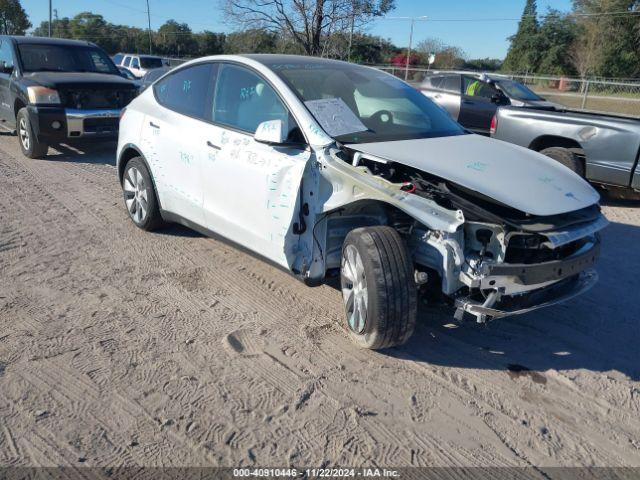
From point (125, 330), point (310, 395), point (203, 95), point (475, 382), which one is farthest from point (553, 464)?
point (203, 95)

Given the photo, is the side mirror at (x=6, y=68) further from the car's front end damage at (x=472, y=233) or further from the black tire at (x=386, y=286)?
the black tire at (x=386, y=286)

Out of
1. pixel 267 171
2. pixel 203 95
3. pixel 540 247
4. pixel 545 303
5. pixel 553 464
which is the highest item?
pixel 203 95

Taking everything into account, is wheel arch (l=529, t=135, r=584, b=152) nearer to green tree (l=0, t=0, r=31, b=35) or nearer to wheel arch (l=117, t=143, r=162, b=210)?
wheel arch (l=117, t=143, r=162, b=210)

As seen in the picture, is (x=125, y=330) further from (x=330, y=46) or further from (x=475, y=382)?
(x=330, y=46)

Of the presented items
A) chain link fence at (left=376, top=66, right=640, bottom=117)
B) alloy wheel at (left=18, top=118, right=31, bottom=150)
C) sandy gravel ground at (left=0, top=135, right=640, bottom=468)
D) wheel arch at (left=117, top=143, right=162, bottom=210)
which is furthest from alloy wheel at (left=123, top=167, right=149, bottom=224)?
chain link fence at (left=376, top=66, right=640, bottom=117)

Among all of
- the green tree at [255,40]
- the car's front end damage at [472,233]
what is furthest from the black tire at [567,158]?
the green tree at [255,40]

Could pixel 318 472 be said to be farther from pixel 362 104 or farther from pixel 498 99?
pixel 498 99

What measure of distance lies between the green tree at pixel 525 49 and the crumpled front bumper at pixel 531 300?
166 feet

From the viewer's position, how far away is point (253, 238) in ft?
13.3

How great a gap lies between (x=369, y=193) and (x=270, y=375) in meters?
1.23

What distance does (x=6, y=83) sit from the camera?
929cm

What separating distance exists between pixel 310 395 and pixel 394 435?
1.75ft

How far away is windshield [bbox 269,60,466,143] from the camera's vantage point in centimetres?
391

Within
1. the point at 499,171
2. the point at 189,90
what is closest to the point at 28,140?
the point at 189,90
